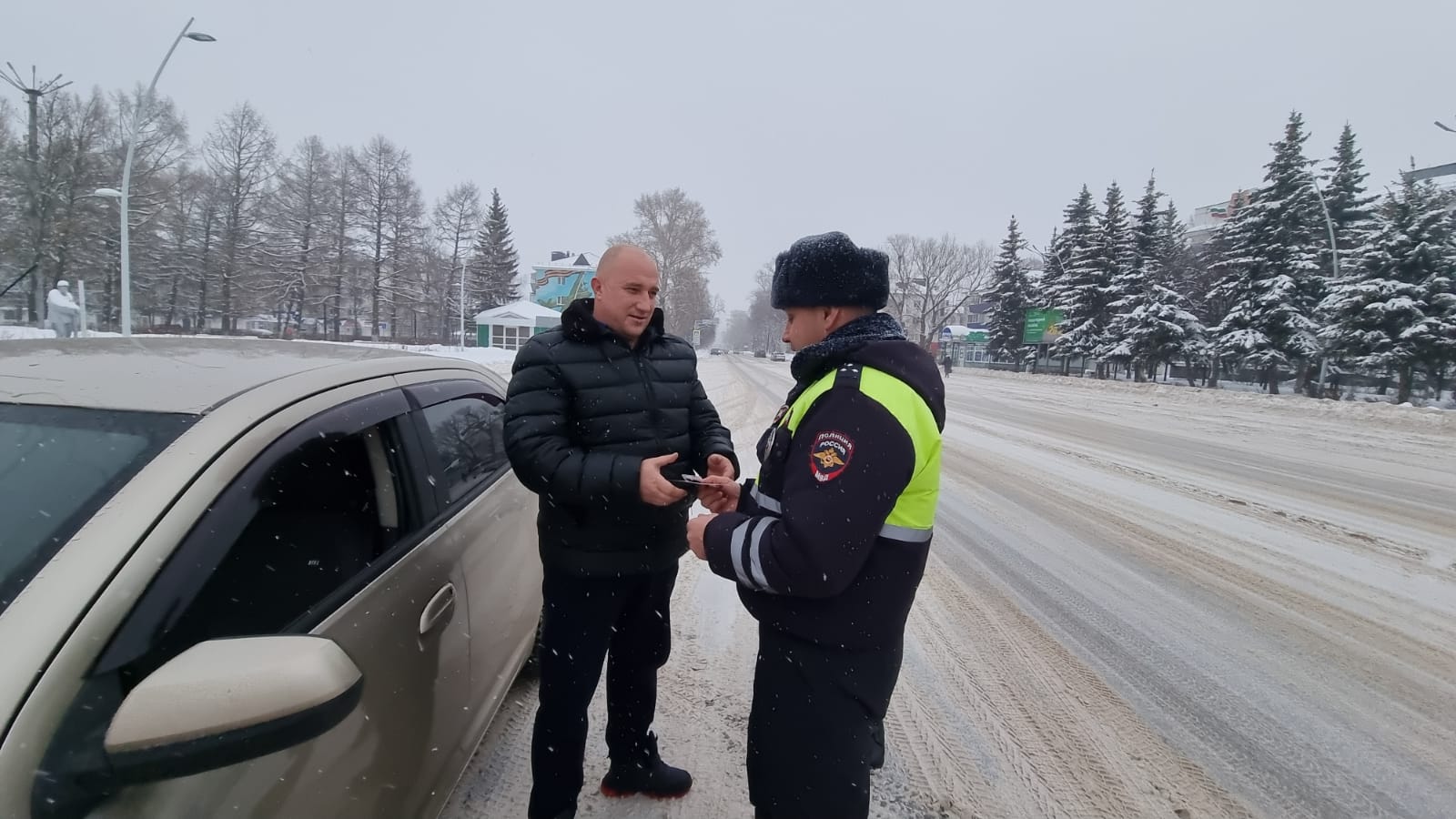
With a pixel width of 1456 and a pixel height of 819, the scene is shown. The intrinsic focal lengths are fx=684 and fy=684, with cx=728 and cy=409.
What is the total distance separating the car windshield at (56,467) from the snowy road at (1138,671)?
1.62 meters

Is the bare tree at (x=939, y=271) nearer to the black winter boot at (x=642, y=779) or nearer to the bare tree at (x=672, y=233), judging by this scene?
the bare tree at (x=672, y=233)

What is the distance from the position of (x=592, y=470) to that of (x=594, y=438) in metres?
0.18

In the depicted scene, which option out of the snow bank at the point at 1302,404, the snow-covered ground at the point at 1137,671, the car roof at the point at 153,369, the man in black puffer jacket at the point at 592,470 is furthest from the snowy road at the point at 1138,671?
the snow bank at the point at 1302,404

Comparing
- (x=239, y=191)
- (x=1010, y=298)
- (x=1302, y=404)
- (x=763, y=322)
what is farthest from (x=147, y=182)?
(x=763, y=322)

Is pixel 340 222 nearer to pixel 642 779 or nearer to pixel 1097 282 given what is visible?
pixel 1097 282

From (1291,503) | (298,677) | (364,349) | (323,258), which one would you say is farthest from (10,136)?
(1291,503)

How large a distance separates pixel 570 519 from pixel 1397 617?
17.7ft

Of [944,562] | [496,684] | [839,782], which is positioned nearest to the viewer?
[839,782]

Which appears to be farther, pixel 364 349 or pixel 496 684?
pixel 364 349

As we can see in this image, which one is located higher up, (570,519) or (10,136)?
(10,136)

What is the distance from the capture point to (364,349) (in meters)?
2.65

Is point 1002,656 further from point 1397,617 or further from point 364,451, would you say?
point 364,451

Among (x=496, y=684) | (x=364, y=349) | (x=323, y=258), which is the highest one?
(x=323, y=258)

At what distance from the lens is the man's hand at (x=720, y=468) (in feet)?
7.40
